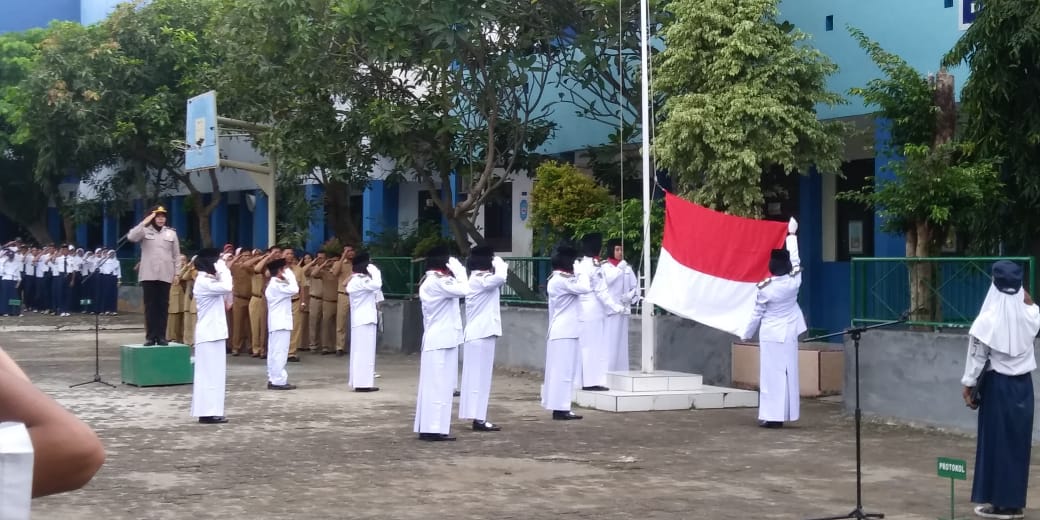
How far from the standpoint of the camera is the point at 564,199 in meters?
19.3

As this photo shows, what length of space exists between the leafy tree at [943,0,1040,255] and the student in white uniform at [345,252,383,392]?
7.47m

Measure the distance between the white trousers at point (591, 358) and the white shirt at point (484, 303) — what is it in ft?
9.27

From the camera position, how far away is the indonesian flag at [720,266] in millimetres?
13578

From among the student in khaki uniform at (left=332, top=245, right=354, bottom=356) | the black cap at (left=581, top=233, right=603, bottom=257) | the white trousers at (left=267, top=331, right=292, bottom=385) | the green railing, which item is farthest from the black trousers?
the green railing

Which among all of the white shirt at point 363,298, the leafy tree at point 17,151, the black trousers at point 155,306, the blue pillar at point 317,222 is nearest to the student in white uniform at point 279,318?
the white shirt at point 363,298

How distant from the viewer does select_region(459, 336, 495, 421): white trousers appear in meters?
12.7

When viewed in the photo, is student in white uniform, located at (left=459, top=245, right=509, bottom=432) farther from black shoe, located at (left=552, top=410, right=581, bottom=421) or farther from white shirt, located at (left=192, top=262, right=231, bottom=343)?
white shirt, located at (left=192, top=262, right=231, bottom=343)

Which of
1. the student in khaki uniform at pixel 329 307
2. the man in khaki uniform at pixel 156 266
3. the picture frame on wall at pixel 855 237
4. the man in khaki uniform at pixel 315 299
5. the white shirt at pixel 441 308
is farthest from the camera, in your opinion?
the man in khaki uniform at pixel 315 299

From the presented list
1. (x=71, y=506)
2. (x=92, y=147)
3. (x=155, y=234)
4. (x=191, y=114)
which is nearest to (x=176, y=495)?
(x=71, y=506)

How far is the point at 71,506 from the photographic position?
875 centimetres

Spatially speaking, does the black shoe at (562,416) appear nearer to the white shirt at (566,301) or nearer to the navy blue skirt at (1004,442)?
the white shirt at (566,301)

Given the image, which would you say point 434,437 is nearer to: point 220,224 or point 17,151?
point 220,224

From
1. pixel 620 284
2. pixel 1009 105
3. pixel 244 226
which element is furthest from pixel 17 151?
pixel 1009 105

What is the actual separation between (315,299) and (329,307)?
471 mm
